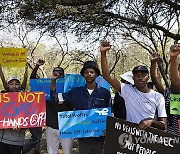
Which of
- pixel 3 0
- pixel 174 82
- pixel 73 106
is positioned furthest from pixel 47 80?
pixel 174 82

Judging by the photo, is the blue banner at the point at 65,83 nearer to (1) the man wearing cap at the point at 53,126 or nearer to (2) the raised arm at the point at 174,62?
(1) the man wearing cap at the point at 53,126

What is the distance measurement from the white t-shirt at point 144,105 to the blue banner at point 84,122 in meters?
0.47

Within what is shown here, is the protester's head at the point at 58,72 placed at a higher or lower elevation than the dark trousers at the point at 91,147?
higher

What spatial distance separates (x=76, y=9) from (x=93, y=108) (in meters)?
3.65

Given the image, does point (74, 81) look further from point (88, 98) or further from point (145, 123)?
point (145, 123)

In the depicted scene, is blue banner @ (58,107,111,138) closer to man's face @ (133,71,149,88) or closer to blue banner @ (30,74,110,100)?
man's face @ (133,71,149,88)

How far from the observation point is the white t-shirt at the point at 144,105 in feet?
13.5

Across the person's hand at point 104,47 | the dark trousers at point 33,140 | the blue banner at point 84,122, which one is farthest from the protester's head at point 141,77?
the dark trousers at point 33,140

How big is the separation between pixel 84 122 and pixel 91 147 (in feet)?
1.22

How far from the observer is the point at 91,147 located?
4.53 metres

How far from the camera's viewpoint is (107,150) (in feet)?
13.7

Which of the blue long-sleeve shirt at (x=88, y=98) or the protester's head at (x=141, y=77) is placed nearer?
the protester's head at (x=141, y=77)

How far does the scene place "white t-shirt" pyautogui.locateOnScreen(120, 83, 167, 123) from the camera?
4117 mm

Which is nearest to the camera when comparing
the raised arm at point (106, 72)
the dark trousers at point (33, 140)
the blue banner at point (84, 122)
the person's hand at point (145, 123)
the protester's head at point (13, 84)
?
the person's hand at point (145, 123)
